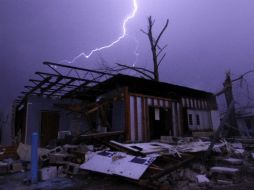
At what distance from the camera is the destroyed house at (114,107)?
12.7m

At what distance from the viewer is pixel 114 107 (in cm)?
1345

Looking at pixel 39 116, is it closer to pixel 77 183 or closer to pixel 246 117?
pixel 77 183

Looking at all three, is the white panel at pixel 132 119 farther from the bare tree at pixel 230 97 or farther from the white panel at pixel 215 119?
the white panel at pixel 215 119

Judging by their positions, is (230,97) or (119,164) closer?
(119,164)

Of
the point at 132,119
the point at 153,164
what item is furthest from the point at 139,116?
the point at 153,164

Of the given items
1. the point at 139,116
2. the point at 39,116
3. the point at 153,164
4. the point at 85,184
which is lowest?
the point at 85,184

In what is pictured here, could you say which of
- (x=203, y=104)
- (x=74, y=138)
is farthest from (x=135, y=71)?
(x=74, y=138)

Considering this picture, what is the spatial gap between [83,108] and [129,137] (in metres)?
5.16

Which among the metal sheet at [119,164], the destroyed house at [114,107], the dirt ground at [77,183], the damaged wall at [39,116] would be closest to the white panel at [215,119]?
the destroyed house at [114,107]

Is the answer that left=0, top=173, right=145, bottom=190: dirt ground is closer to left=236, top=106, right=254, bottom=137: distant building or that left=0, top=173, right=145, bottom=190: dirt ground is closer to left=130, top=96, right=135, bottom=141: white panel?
left=130, top=96, right=135, bottom=141: white panel

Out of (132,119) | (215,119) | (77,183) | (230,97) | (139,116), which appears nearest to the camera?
(77,183)

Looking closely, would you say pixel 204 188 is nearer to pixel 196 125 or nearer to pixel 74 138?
pixel 74 138

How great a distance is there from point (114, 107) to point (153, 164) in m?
7.31

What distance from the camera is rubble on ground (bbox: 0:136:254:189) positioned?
→ 5.67 m
